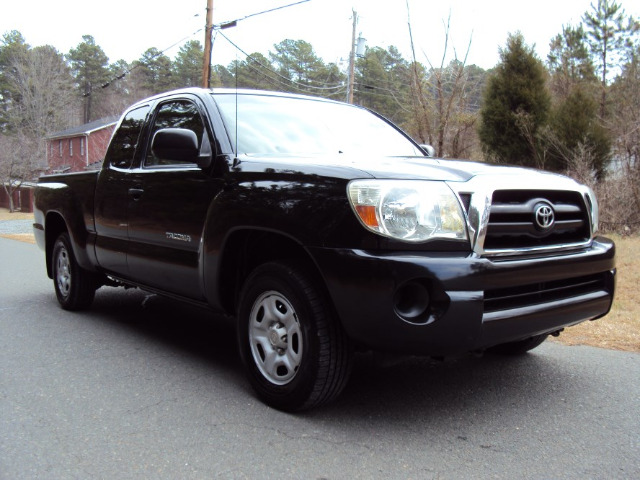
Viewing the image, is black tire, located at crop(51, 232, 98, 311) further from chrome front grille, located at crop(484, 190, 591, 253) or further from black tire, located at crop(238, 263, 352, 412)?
chrome front grille, located at crop(484, 190, 591, 253)

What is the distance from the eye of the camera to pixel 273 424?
3.25 metres

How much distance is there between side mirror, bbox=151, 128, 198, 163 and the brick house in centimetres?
4430

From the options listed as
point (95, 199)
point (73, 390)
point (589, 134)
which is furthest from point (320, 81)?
point (73, 390)

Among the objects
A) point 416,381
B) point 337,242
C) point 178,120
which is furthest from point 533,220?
point 178,120

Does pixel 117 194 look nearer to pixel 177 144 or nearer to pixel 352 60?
pixel 177 144

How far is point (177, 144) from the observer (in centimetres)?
380

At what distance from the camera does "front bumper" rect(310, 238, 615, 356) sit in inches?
111

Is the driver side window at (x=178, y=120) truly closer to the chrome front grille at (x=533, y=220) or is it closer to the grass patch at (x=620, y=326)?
the chrome front grille at (x=533, y=220)

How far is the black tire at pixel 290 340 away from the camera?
3.13 meters

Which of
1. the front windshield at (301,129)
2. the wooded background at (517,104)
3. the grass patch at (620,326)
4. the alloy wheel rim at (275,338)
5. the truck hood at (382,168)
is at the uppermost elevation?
the wooded background at (517,104)

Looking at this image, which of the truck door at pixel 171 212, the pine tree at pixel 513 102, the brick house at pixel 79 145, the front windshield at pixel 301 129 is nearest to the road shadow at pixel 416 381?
the truck door at pixel 171 212

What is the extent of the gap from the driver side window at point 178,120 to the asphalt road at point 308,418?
1485mm

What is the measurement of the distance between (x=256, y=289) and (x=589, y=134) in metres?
12.1

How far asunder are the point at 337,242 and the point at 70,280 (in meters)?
3.93
